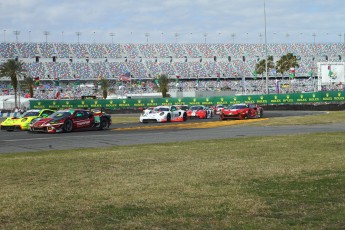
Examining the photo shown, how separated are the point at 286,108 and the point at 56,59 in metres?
68.7

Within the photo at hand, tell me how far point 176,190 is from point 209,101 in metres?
58.4

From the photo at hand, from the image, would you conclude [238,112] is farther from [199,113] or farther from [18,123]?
[18,123]

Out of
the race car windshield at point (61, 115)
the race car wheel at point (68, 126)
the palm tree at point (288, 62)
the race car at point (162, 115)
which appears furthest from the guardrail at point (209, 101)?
the palm tree at point (288, 62)

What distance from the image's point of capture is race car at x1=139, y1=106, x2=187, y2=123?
37.0m

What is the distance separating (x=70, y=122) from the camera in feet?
88.0

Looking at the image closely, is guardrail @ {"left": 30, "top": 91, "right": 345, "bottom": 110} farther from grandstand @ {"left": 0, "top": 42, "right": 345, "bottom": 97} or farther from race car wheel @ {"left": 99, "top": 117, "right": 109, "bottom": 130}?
grandstand @ {"left": 0, "top": 42, "right": 345, "bottom": 97}

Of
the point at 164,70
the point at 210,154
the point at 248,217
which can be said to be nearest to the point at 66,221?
the point at 248,217

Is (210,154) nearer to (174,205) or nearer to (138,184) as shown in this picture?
(138,184)

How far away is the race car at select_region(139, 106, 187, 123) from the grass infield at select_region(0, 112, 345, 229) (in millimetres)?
23170

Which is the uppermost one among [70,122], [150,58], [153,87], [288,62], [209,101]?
[150,58]

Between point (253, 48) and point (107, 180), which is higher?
point (253, 48)

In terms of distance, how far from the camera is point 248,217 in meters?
6.16

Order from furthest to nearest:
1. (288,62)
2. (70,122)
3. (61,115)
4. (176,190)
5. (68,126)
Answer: (288,62) < (61,115) < (70,122) < (68,126) < (176,190)

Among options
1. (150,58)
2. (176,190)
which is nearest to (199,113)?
(176,190)
